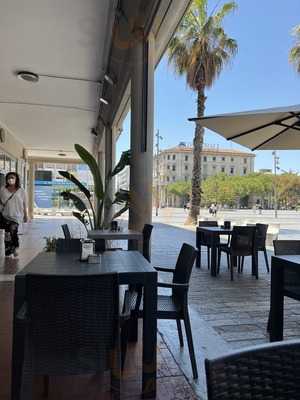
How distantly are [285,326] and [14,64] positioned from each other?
5.31 meters

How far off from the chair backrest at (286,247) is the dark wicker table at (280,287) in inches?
18.4

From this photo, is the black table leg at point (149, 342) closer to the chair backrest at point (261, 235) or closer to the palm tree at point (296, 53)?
the chair backrest at point (261, 235)

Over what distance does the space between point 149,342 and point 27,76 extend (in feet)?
17.9

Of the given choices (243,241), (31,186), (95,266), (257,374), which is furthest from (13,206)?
(31,186)

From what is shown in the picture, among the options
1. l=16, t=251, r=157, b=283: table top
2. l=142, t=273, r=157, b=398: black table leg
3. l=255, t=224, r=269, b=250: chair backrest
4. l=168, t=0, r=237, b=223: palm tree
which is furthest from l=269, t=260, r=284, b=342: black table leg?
l=168, t=0, r=237, b=223: palm tree

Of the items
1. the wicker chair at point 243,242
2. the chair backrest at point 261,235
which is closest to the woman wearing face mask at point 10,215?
the wicker chair at point 243,242

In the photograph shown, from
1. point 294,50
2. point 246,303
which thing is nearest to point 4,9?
point 246,303

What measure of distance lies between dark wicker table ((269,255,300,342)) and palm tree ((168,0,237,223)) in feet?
37.9

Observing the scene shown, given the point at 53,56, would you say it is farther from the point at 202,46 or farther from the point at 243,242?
the point at 202,46

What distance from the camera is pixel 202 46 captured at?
43.1ft

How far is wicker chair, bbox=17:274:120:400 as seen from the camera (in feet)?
5.39

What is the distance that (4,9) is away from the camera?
4250mm

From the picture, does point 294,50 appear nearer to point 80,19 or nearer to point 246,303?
point 80,19

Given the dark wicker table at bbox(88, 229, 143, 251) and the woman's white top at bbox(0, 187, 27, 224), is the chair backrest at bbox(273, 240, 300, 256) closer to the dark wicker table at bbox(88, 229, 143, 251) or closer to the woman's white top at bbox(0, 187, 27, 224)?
the dark wicker table at bbox(88, 229, 143, 251)
